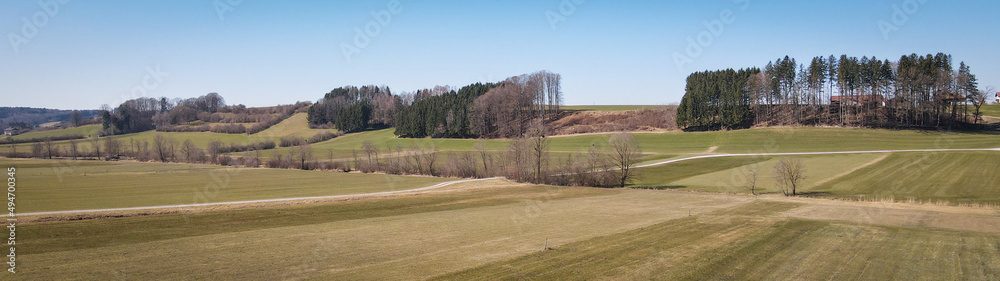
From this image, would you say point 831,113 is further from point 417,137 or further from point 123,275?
point 123,275

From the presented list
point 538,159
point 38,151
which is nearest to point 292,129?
point 38,151

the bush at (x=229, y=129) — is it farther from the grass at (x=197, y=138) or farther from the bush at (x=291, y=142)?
the bush at (x=291, y=142)

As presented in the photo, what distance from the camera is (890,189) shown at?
4362 cm

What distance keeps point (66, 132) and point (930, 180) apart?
178 m

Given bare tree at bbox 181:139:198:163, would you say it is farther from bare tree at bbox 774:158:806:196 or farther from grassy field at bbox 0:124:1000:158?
bare tree at bbox 774:158:806:196

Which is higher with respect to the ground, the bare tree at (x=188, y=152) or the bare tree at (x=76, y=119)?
the bare tree at (x=76, y=119)

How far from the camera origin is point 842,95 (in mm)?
95688

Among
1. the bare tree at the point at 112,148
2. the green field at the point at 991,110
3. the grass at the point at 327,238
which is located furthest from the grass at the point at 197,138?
the green field at the point at 991,110

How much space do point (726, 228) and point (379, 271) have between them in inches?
758

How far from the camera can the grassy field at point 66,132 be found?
12430 centimetres

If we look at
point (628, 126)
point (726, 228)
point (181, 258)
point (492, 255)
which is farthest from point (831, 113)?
point (181, 258)

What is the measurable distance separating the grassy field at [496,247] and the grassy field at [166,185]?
1273 cm

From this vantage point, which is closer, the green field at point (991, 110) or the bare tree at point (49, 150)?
the green field at point (991, 110)

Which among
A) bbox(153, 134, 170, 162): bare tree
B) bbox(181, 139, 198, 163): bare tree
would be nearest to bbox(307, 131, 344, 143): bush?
bbox(181, 139, 198, 163): bare tree
